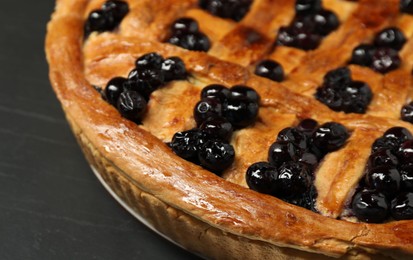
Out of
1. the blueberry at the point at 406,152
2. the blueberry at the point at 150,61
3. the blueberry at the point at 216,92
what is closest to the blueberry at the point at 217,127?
the blueberry at the point at 216,92

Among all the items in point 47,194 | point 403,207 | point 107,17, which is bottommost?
point 47,194

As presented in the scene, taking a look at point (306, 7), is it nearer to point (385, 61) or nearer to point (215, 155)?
point (385, 61)

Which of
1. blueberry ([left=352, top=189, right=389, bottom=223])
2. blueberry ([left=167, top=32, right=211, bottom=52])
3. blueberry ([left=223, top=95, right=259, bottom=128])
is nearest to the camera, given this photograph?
blueberry ([left=352, top=189, right=389, bottom=223])

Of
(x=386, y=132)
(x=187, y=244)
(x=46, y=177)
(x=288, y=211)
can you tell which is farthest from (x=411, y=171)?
(x=46, y=177)

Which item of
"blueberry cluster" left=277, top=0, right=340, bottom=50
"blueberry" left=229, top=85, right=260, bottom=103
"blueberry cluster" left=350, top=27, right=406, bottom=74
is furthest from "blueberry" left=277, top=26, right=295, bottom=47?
"blueberry" left=229, top=85, right=260, bottom=103

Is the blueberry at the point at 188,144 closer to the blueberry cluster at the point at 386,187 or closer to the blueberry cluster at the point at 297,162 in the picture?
the blueberry cluster at the point at 297,162

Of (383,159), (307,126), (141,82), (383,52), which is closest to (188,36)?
(141,82)

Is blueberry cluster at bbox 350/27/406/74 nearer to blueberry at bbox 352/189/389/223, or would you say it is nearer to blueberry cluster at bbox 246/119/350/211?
blueberry cluster at bbox 246/119/350/211
